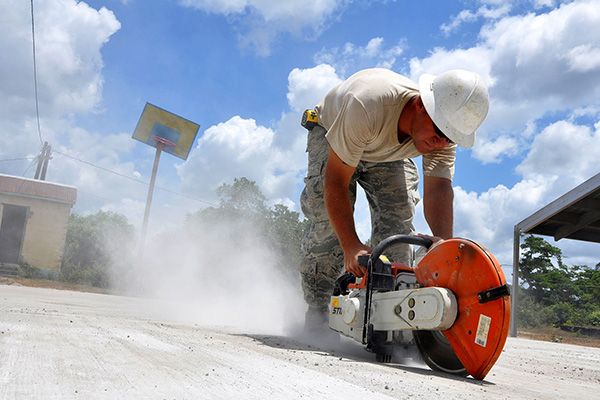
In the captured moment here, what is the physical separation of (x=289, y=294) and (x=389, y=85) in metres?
4.95

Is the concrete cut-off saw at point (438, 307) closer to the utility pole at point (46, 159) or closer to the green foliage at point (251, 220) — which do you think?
the green foliage at point (251, 220)

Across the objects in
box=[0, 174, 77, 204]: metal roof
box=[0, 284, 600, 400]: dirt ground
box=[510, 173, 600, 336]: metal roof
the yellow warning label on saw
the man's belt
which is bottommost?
box=[0, 284, 600, 400]: dirt ground

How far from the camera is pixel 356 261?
244 centimetres

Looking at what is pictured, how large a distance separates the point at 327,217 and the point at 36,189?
67.9ft

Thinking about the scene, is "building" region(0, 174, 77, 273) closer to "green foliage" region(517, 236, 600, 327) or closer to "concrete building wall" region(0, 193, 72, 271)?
"concrete building wall" region(0, 193, 72, 271)

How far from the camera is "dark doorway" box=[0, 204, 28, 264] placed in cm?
2048

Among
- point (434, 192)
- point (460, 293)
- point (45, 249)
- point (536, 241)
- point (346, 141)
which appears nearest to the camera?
point (460, 293)

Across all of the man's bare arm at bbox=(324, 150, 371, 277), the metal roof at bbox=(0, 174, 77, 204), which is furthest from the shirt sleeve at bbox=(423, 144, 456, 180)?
the metal roof at bbox=(0, 174, 77, 204)

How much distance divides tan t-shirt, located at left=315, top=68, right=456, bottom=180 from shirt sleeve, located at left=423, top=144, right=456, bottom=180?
0.75 ft

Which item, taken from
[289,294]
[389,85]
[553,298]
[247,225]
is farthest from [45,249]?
[389,85]

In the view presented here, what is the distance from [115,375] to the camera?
1.27 m

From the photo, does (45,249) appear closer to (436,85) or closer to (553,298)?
(553,298)

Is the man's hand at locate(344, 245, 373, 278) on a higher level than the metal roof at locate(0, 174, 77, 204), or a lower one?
lower

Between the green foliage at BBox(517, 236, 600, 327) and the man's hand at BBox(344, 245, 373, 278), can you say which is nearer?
the man's hand at BBox(344, 245, 373, 278)
